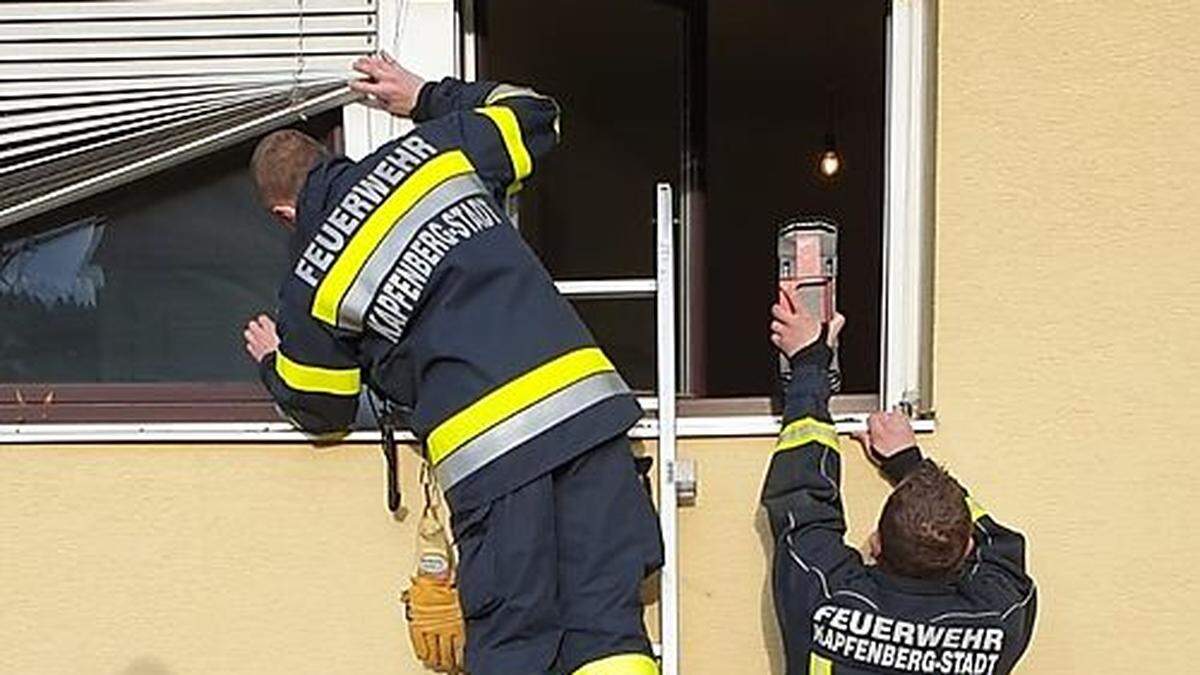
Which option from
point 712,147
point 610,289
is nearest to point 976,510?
point 610,289

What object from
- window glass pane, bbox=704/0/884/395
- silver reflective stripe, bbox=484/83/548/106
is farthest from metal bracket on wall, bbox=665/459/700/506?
window glass pane, bbox=704/0/884/395

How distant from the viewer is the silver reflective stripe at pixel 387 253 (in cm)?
224

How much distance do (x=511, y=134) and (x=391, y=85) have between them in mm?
306

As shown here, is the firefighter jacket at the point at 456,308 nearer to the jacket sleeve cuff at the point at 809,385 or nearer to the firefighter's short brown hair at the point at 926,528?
the jacket sleeve cuff at the point at 809,385

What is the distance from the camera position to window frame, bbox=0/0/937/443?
8.45 feet

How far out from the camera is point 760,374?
174 inches

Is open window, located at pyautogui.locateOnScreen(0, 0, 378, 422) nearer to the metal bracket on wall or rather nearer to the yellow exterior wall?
the yellow exterior wall

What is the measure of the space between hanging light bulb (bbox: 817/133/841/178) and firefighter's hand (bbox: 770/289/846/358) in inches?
142

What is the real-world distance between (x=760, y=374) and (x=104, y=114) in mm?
2431

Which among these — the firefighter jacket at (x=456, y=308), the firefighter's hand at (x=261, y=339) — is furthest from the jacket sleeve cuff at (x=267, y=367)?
the firefighter jacket at (x=456, y=308)

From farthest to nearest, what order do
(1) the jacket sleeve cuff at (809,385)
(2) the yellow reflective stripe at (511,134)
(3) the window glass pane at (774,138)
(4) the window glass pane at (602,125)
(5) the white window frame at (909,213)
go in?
(3) the window glass pane at (774,138), (4) the window glass pane at (602,125), (5) the white window frame at (909,213), (1) the jacket sleeve cuff at (809,385), (2) the yellow reflective stripe at (511,134)

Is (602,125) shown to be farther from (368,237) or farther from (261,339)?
(368,237)

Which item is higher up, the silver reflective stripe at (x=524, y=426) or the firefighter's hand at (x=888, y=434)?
the silver reflective stripe at (x=524, y=426)

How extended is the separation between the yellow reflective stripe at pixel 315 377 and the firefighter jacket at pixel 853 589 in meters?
0.83
